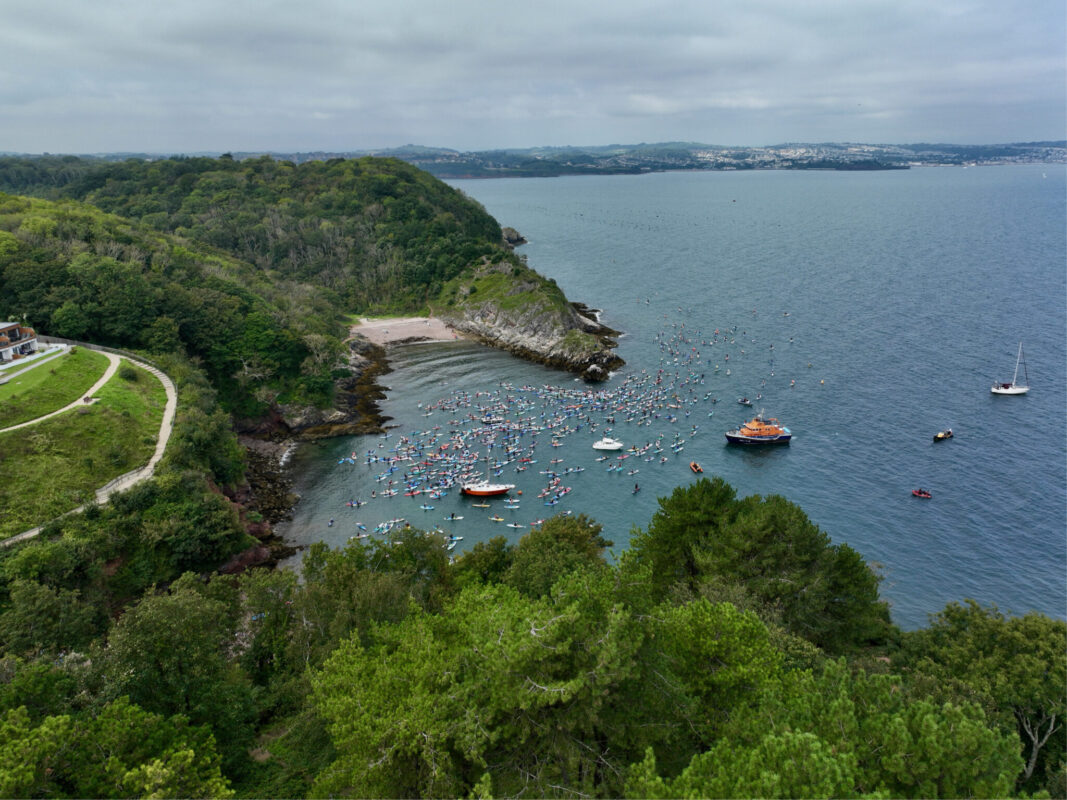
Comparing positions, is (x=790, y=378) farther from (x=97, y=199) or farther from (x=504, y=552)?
(x=97, y=199)

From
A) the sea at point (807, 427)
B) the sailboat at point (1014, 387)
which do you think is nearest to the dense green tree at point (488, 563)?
the sea at point (807, 427)

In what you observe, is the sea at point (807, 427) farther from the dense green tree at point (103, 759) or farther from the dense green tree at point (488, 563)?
the dense green tree at point (103, 759)

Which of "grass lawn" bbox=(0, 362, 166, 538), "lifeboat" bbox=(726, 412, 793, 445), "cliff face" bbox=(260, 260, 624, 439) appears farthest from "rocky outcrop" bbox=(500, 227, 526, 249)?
"grass lawn" bbox=(0, 362, 166, 538)

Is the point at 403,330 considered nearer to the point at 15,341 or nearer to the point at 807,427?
the point at 15,341

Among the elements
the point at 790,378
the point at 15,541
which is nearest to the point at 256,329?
the point at 15,541

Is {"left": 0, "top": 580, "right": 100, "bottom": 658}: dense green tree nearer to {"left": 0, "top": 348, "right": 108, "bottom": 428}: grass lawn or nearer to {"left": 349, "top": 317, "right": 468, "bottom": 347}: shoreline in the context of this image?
{"left": 0, "top": 348, "right": 108, "bottom": 428}: grass lawn

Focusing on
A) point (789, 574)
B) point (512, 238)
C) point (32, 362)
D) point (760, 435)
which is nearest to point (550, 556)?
point (789, 574)
